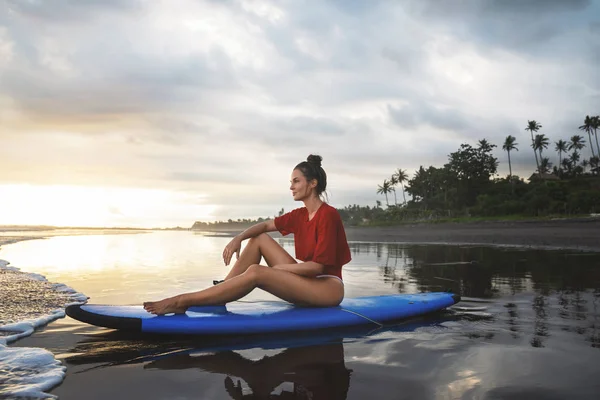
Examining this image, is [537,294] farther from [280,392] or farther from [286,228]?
[280,392]

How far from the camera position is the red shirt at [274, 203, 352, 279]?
4410mm

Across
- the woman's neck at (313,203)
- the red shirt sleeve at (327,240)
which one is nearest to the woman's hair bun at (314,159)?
the woman's neck at (313,203)

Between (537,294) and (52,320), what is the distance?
7055mm

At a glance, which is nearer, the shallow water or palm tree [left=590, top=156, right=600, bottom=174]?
the shallow water

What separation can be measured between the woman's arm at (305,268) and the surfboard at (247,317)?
0.49m

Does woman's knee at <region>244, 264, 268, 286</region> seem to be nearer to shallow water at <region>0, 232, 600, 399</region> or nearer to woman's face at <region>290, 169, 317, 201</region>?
shallow water at <region>0, 232, 600, 399</region>

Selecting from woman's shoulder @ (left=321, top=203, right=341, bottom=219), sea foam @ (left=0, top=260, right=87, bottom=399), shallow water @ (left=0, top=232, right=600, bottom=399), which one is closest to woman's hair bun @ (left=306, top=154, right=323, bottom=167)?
woman's shoulder @ (left=321, top=203, right=341, bottom=219)

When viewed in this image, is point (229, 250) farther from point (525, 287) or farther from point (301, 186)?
point (525, 287)

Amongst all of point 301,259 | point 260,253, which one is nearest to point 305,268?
point 301,259

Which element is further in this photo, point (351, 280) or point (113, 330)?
point (351, 280)

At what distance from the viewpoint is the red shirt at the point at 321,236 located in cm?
441

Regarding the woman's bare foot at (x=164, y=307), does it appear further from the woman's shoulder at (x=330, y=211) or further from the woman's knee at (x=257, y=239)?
the woman's shoulder at (x=330, y=211)

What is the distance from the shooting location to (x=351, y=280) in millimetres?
9406

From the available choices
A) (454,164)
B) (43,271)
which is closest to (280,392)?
(43,271)
